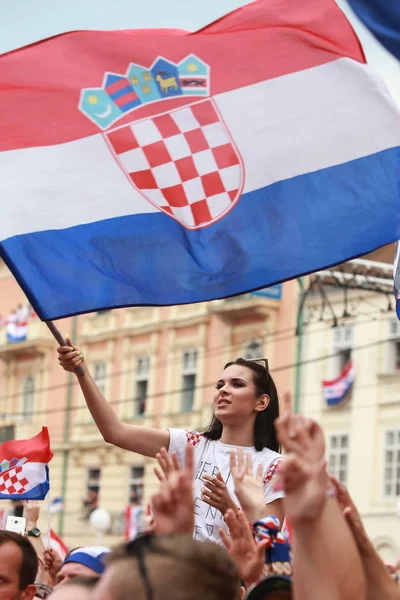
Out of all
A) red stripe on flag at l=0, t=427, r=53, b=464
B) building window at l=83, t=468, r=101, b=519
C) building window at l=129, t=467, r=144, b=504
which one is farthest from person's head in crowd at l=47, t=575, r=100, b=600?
building window at l=83, t=468, r=101, b=519

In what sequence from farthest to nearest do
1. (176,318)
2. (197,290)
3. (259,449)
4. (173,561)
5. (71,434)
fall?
1. (71,434)
2. (176,318)
3. (197,290)
4. (259,449)
5. (173,561)

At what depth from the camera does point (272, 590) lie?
150 inches

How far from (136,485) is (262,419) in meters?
37.2

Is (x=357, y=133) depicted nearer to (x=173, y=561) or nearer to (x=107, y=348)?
(x=173, y=561)

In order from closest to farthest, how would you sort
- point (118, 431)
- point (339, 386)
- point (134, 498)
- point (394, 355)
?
point (118, 431) < point (394, 355) < point (339, 386) < point (134, 498)

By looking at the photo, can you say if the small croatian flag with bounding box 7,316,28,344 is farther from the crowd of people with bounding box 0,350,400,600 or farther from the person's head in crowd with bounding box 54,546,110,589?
the person's head in crowd with bounding box 54,546,110,589

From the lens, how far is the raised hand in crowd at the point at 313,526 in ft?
11.3

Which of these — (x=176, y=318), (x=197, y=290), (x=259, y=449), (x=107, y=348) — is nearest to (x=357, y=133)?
(x=197, y=290)

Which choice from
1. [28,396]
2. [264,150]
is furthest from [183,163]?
[28,396]

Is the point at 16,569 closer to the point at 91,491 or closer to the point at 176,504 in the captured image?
the point at 176,504

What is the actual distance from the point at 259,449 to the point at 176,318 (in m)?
37.2

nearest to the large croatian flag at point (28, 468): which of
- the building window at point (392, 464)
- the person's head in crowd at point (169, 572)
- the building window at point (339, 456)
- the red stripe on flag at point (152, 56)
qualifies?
the red stripe on flag at point (152, 56)

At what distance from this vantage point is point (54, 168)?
23.8ft

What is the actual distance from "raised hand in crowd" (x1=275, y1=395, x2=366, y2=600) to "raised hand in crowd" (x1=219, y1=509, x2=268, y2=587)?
0.60 metres
